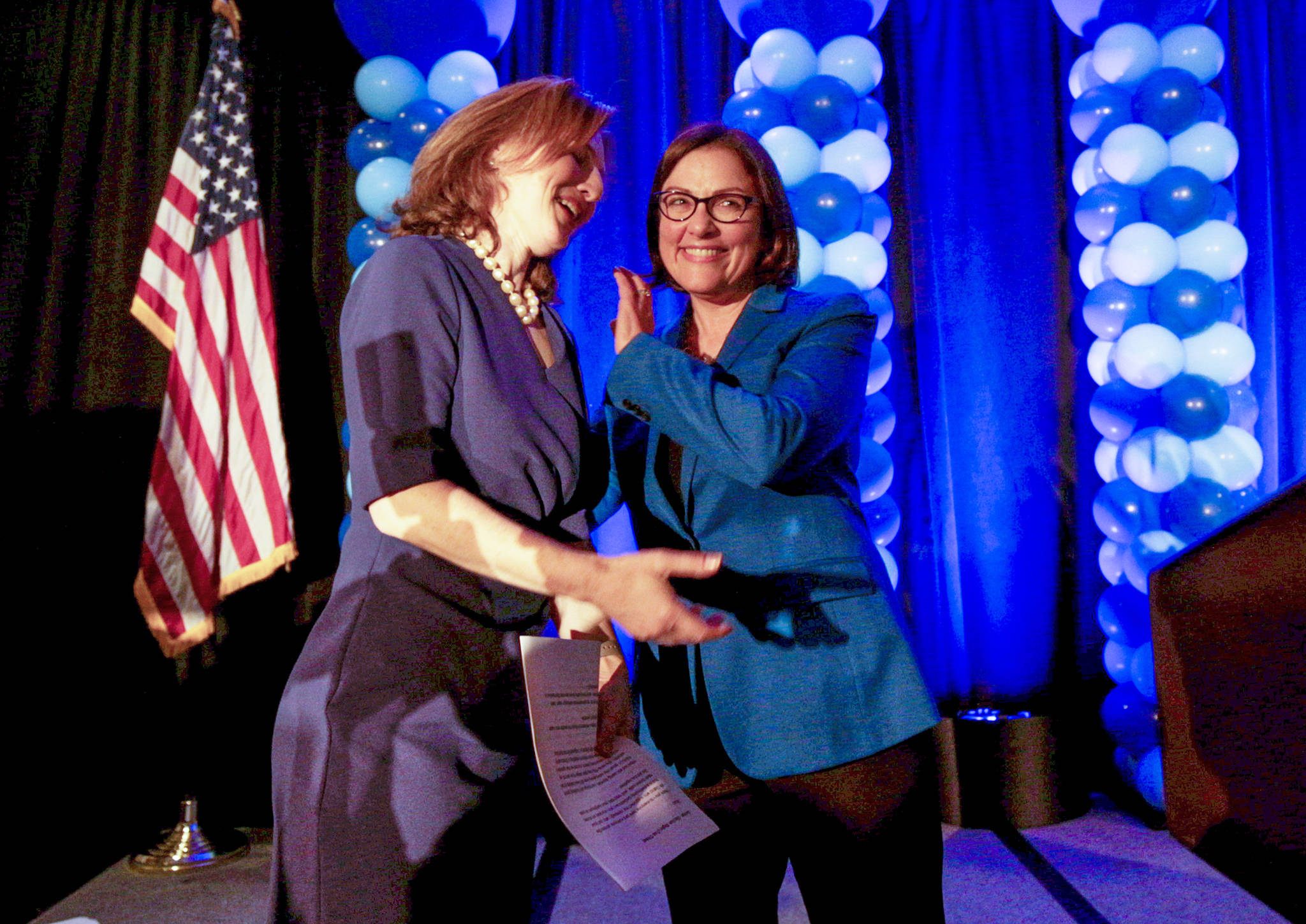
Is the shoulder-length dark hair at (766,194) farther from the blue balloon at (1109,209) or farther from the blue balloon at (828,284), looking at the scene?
the blue balloon at (1109,209)

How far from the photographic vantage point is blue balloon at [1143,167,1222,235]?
117 inches

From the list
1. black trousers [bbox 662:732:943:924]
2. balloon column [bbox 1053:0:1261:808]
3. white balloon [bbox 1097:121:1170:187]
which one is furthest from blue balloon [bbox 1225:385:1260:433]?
black trousers [bbox 662:732:943:924]

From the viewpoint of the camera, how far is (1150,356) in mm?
2939

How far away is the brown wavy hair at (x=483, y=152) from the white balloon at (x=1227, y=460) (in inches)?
105

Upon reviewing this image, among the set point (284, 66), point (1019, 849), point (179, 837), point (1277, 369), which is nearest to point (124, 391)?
point (284, 66)

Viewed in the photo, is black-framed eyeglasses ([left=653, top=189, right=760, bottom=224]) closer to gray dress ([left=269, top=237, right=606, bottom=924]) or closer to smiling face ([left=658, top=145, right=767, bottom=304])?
smiling face ([left=658, top=145, right=767, bottom=304])

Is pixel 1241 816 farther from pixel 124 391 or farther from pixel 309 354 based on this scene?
pixel 124 391

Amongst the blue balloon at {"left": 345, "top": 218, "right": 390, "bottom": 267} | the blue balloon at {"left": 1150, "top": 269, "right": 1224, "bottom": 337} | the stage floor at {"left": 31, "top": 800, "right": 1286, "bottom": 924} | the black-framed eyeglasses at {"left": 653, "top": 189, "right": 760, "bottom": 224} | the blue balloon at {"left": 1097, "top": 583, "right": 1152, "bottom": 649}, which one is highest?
the blue balloon at {"left": 345, "top": 218, "right": 390, "bottom": 267}

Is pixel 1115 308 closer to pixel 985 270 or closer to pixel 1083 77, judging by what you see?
pixel 985 270

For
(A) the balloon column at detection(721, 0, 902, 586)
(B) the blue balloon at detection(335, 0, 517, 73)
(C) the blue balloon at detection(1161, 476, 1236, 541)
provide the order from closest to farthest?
(C) the blue balloon at detection(1161, 476, 1236, 541) < (A) the balloon column at detection(721, 0, 902, 586) < (B) the blue balloon at detection(335, 0, 517, 73)

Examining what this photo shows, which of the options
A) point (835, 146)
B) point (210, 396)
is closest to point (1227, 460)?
point (835, 146)

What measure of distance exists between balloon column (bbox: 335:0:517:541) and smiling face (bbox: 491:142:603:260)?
215 cm

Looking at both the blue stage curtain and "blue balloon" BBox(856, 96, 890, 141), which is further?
the blue stage curtain

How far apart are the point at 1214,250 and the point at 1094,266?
14.7 inches
